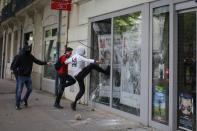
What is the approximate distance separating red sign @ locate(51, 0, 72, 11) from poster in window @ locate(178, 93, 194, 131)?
582cm

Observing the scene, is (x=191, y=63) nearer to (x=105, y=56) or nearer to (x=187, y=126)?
(x=187, y=126)

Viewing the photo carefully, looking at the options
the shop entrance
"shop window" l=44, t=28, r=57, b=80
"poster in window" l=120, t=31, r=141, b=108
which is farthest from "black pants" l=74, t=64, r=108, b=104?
"shop window" l=44, t=28, r=57, b=80

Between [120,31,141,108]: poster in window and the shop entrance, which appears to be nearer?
the shop entrance

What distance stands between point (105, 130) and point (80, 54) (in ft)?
9.55

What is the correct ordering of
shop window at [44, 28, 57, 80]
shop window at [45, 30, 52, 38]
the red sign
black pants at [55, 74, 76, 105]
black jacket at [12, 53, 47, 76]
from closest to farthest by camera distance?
black jacket at [12, 53, 47, 76] < black pants at [55, 74, 76, 105] < the red sign < shop window at [44, 28, 57, 80] < shop window at [45, 30, 52, 38]

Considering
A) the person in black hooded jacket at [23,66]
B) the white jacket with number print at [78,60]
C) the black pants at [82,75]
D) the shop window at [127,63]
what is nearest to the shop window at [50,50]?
the person in black hooded jacket at [23,66]

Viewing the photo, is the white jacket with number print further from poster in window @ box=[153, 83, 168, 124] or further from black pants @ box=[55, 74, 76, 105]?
poster in window @ box=[153, 83, 168, 124]

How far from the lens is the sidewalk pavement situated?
315 inches

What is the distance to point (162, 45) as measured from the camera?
8.02 m

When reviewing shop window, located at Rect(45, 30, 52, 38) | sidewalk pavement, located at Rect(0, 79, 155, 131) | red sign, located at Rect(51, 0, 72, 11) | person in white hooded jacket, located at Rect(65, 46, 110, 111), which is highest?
red sign, located at Rect(51, 0, 72, 11)

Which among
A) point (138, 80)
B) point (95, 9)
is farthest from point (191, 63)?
point (95, 9)

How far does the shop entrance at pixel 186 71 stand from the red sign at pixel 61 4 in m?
5.30

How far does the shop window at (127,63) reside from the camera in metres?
8.93

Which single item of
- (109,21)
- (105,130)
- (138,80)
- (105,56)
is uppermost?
(109,21)
